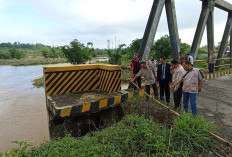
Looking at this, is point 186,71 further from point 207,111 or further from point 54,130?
point 54,130

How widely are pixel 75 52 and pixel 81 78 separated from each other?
1656 centimetres

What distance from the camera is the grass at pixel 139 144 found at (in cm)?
215

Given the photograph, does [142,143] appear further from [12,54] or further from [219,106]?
[12,54]

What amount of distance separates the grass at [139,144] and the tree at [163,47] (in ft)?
66.5

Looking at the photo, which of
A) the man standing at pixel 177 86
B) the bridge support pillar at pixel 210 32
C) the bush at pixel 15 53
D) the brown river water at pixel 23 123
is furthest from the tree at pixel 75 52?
the bush at pixel 15 53

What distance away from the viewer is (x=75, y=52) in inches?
790

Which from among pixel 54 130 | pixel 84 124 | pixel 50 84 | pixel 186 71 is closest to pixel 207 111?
pixel 186 71

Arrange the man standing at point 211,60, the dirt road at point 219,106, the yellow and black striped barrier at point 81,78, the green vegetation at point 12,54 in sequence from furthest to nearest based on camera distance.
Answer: the green vegetation at point 12,54 → the man standing at point 211,60 → the yellow and black striped barrier at point 81,78 → the dirt road at point 219,106

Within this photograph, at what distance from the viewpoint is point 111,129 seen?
109 inches

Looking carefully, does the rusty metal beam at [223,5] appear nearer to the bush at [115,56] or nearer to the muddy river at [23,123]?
the muddy river at [23,123]

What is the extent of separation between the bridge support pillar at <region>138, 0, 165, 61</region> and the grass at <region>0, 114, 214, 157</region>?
2910mm

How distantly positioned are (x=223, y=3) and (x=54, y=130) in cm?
968

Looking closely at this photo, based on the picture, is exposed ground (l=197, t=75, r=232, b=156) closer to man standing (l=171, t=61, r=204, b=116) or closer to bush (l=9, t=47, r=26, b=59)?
man standing (l=171, t=61, r=204, b=116)

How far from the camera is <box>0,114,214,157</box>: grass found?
84.8 inches
